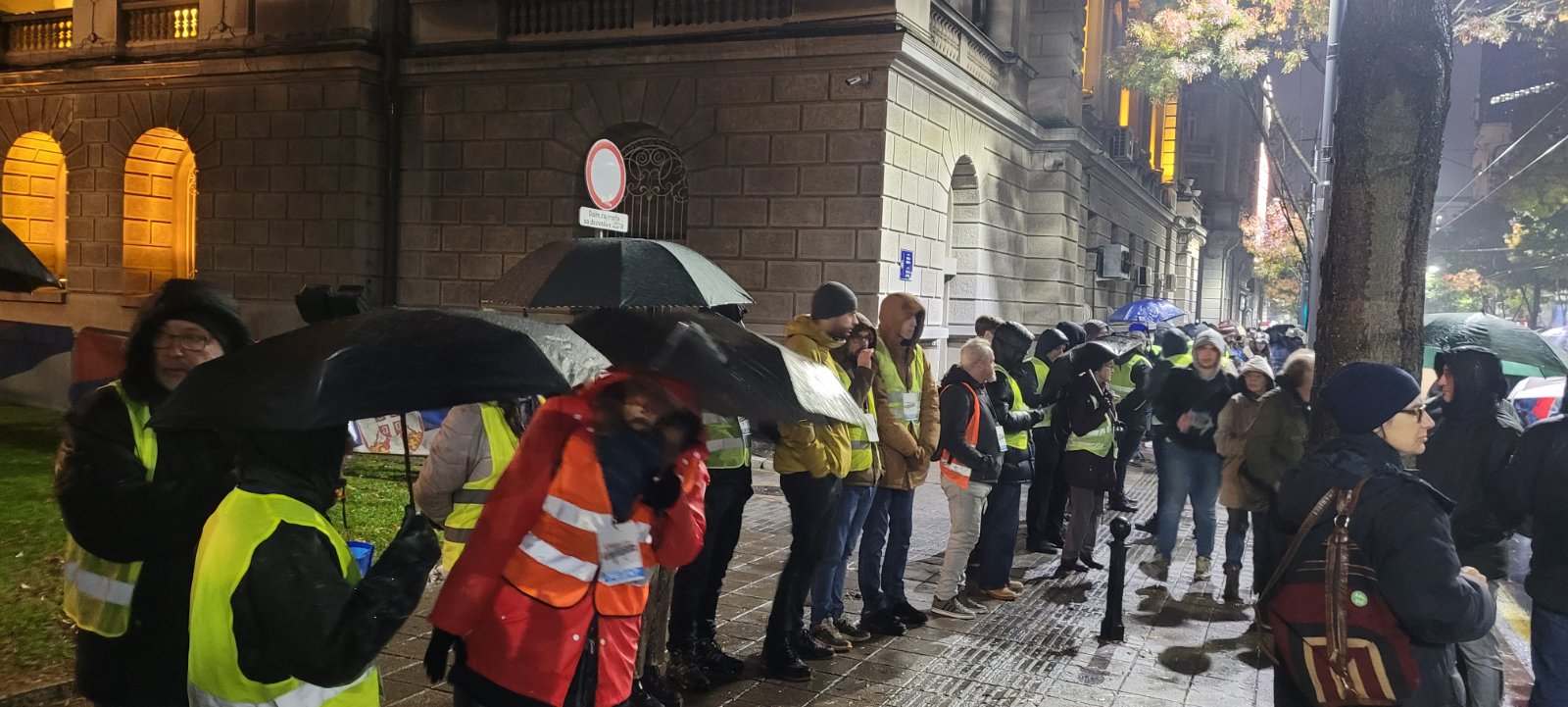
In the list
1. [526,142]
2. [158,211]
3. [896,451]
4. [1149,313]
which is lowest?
[896,451]

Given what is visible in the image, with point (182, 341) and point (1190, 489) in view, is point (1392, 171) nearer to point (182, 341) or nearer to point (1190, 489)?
point (1190, 489)

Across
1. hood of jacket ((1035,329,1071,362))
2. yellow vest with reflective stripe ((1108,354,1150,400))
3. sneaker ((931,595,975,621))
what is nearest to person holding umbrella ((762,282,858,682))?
sneaker ((931,595,975,621))

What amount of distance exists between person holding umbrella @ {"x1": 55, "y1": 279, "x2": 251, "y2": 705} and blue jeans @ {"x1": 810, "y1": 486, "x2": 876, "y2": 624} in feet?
11.4

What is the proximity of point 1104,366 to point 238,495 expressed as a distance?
696cm

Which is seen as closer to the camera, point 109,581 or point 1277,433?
point 109,581

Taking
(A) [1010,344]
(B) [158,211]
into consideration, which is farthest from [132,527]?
(B) [158,211]

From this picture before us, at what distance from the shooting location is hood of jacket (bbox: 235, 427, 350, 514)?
2.29 metres

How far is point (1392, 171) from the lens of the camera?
4605 mm

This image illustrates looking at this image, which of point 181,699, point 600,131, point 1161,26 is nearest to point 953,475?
point 181,699

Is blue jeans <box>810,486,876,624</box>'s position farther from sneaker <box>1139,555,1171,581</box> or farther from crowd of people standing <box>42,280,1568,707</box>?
sneaker <box>1139,555,1171,581</box>

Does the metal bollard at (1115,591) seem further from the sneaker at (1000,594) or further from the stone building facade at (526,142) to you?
the stone building facade at (526,142)

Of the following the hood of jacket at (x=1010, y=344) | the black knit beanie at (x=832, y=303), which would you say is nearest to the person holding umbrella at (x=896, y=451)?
the black knit beanie at (x=832, y=303)

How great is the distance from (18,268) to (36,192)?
657 inches

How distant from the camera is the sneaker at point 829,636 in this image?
5934 mm
